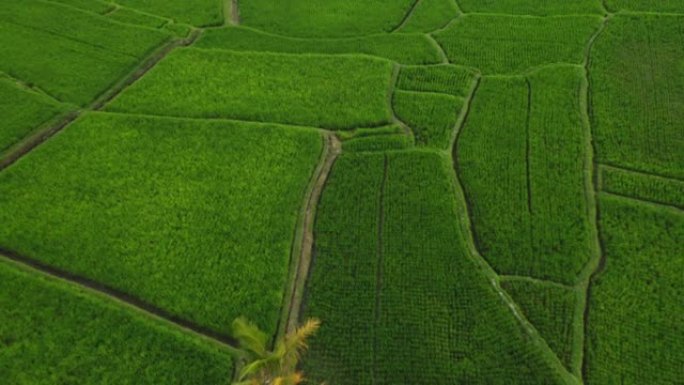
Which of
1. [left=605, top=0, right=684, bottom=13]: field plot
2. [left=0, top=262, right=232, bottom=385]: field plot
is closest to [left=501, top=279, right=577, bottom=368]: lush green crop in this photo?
[left=0, top=262, right=232, bottom=385]: field plot

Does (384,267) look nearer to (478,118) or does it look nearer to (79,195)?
(478,118)

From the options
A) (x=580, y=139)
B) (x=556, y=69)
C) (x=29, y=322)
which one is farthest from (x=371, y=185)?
(x=29, y=322)

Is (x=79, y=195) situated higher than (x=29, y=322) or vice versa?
(x=79, y=195)

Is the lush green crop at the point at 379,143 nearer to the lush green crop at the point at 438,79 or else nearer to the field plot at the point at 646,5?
the lush green crop at the point at 438,79

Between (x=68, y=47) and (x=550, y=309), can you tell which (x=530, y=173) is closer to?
(x=550, y=309)

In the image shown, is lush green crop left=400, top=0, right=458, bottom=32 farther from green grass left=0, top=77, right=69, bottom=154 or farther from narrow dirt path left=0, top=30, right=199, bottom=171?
green grass left=0, top=77, right=69, bottom=154

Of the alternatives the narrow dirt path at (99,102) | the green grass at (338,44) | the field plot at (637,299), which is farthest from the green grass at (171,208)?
the field plot at (637,299)
